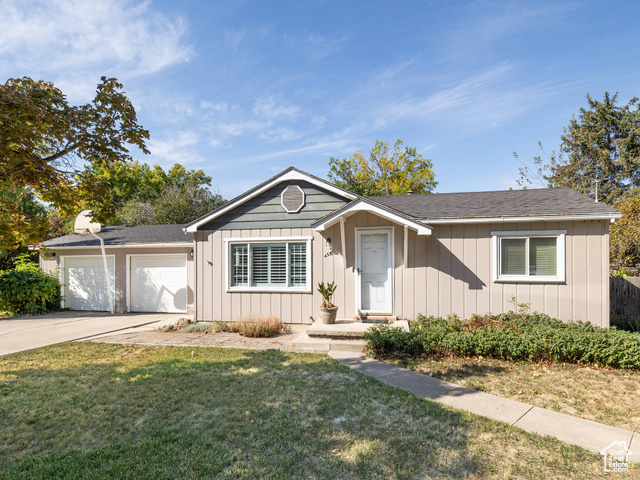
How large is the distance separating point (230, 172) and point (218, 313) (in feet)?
41.7

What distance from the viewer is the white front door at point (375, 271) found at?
877 cm

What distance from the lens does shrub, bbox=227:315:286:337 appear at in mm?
8188

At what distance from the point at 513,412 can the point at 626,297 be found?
9.00 meters

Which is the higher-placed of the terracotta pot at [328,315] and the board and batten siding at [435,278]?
the board and batten siding at [435,278]

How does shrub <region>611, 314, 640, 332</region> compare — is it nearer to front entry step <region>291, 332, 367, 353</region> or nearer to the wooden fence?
the wooden fence

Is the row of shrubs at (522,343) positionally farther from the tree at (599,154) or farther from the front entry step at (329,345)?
the tree at (599,154)

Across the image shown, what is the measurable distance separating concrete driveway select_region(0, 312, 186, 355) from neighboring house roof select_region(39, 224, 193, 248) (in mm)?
2609

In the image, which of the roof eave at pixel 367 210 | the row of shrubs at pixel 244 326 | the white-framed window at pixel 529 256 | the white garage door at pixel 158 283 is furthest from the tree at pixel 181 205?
the white-framed window at pixel 529 256

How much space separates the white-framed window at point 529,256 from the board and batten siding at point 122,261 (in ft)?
31.6

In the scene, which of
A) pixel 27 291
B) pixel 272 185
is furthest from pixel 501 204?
pixel 27 291

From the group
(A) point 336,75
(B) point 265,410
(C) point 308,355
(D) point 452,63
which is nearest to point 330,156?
(A) point 336,75

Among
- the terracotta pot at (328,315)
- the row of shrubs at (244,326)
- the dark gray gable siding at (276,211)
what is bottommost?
the row of shrubs at (244,326)

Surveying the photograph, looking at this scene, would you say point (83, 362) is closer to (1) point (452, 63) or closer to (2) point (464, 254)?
(2) point (464, 254)

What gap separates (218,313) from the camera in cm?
990
